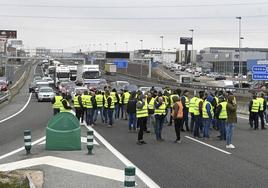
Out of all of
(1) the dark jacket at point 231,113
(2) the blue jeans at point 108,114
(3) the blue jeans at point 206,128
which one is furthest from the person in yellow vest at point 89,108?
(1) the dark jacket at point 231,113

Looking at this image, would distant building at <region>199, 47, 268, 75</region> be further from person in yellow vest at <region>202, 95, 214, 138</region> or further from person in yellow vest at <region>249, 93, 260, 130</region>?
person in yellow vest at <region>202, 95, 214, 138</region>

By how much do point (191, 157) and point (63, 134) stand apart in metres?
3.87

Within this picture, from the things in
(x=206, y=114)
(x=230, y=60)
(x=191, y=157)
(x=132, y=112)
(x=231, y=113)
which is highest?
(x=230, y=60)

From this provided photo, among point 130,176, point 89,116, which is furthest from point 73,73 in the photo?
point 130,176

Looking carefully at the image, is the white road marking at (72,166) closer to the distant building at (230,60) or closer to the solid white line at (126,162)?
the solid white line at (126,162)

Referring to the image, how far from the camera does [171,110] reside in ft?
70.7

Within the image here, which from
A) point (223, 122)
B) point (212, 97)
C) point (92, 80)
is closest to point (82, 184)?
point (223, 122)

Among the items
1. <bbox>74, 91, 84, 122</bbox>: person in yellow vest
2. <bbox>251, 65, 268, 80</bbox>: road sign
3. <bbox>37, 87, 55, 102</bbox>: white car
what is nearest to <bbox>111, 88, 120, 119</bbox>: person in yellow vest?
<bbox>74, 91, 84, 122</bbox>: person in yellow vest

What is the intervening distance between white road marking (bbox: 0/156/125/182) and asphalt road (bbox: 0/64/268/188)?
653 millimetres

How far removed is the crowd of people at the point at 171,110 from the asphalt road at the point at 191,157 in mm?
552

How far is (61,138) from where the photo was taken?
1559cm

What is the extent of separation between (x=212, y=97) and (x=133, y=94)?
345cm

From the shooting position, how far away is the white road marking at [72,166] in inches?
460

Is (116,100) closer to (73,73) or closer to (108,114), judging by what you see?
(108,114)
